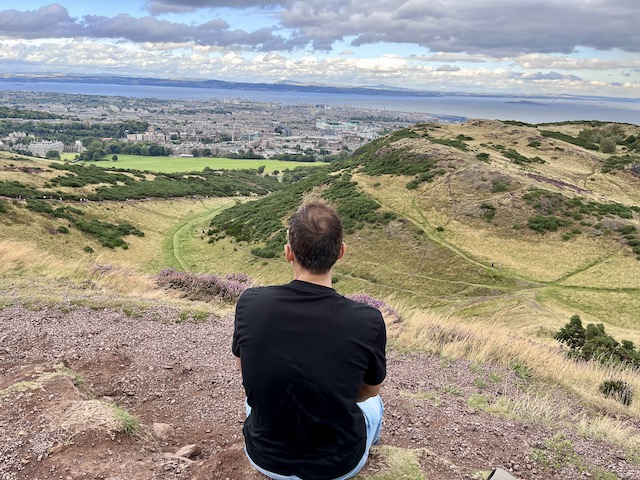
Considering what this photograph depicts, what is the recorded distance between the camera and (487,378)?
767 centimetres

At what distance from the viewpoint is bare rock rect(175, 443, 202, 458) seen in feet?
14.6

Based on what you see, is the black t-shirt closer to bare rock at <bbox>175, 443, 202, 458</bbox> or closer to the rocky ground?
the rocky ground

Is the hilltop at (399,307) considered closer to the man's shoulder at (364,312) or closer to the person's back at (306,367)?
the person's back at (306,367)

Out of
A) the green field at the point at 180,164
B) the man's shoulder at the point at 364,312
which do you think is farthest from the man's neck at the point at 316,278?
the green field at the point at 180,164

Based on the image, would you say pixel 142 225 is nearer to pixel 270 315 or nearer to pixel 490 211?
pixel 490 211

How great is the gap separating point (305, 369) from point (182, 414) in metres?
3.65

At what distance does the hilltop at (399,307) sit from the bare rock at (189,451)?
8.2 inches

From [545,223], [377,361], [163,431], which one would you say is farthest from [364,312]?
[545,223]

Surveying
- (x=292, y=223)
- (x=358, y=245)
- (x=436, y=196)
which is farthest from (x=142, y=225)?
(x=292, y=223)

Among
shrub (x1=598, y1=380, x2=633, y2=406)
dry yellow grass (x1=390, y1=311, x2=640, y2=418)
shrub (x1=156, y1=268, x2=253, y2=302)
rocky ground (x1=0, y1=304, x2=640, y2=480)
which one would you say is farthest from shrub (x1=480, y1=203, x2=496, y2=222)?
rocky ground (x1=0, y1=304, x2=640, y2=480)

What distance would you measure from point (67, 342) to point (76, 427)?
3.96 meters

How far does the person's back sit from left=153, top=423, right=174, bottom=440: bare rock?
2.43 metres

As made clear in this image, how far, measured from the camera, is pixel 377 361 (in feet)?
9.83

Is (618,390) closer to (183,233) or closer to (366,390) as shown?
(366,390)
